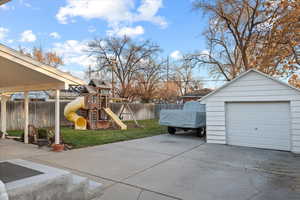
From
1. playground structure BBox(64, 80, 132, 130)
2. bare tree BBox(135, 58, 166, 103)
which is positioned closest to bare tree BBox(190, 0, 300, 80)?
bare tree BBox(135, 58, 166, 103)

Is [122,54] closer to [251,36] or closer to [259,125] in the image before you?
[251,36]

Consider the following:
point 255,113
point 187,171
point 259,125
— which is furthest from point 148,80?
point 187,171

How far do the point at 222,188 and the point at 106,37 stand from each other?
80.7 feet

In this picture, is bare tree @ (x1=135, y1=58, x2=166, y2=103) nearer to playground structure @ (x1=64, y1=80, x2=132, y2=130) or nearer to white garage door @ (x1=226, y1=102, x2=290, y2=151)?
playground structure @ (x1=64, y1=80, x2=132, y2=130)

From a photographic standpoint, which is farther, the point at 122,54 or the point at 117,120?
the point at 122,54

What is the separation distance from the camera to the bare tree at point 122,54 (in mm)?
25281

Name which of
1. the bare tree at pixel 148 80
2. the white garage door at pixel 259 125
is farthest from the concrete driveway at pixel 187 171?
the bare tree at pixel 148 80

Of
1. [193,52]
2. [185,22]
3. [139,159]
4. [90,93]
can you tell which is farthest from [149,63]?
[139,159]

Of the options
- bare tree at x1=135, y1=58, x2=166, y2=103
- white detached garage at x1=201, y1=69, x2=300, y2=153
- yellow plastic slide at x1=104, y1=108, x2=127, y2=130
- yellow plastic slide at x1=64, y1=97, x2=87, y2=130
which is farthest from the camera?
bare tree at x1=135, y1=58, x2=166, y2=103

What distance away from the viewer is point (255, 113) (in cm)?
757

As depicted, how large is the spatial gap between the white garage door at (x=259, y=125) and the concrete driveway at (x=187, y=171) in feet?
1.72

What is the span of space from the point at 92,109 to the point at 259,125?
9.17 metres

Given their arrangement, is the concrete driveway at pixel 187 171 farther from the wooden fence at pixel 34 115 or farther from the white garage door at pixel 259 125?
the wooden fence at pixel 34 115

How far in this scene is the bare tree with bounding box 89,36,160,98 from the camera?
25281mm
